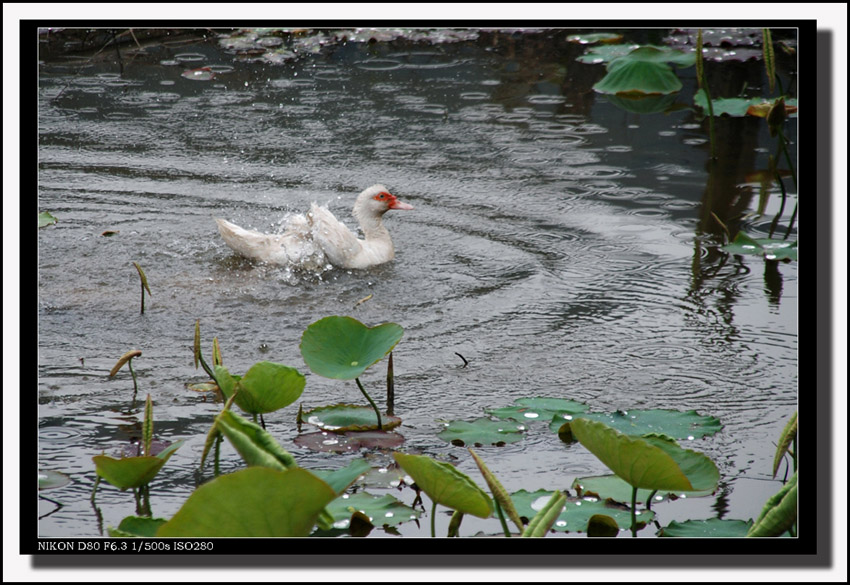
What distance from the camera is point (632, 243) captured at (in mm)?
5840

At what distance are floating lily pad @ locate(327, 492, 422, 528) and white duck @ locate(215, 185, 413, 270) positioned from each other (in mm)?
2571

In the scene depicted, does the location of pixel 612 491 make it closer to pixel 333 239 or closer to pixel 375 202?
pixel 333 239

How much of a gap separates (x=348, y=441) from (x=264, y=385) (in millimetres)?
506

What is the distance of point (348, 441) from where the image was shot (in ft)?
11.5

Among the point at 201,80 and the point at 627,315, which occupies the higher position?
the point at 201,80

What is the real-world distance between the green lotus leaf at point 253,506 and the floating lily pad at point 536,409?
5.00ft

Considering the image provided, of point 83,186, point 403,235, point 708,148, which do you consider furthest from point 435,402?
point 708,148

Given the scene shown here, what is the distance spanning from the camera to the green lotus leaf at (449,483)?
2498 millimetres

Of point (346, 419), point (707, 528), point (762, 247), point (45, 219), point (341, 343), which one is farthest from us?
point (45, 219)

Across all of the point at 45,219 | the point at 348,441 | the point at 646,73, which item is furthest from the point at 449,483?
the point at 646,73

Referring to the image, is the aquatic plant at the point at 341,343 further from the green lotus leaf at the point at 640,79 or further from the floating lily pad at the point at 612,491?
the green lotus leaf at the point at 640,79

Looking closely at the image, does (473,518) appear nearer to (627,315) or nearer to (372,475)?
(372,475)

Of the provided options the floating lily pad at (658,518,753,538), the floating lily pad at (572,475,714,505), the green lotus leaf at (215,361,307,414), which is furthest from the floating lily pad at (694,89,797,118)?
the green lotus leaf at (215,361,307,414)

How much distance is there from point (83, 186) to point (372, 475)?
433 cm
